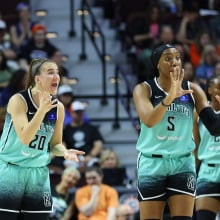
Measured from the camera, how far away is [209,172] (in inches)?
358

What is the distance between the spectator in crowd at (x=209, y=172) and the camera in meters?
8.99

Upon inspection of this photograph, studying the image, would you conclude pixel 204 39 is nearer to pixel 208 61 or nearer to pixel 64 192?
pixel 208 61

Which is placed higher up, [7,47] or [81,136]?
[7,47]

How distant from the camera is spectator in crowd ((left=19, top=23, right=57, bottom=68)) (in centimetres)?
1521

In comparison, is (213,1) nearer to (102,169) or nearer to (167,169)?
(102,169)

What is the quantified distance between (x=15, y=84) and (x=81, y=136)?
1.37 meters

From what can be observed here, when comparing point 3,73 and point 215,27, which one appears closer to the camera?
point 3,73

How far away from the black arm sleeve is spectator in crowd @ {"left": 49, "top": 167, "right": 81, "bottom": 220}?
3.94m

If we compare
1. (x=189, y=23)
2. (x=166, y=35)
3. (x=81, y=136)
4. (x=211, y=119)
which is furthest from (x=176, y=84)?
(x=189, y=23)

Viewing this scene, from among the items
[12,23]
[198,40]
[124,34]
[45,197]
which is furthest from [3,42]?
[45,197]

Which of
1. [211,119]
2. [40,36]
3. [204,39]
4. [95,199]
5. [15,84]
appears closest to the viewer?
[211,119]

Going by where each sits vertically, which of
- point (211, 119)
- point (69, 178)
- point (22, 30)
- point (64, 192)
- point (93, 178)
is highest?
point (211, 119)

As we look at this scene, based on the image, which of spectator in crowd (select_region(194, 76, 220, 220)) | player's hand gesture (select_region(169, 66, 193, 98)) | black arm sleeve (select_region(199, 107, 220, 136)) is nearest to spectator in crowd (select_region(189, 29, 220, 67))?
spectator in crowd (select_region(194, 76, 220, 220))

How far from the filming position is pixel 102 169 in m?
13.0
